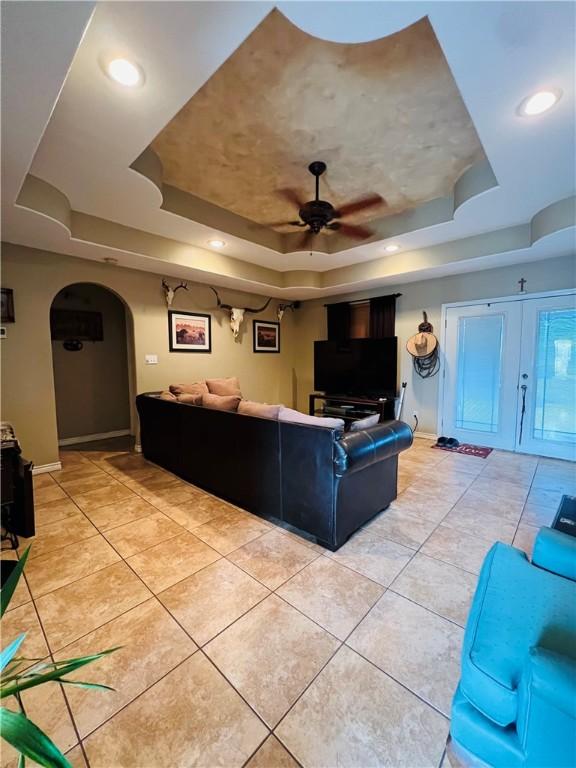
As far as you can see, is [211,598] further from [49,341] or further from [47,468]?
[49,341]

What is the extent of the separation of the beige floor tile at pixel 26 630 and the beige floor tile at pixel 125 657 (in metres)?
0.12

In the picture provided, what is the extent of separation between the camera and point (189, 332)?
494 centimetres

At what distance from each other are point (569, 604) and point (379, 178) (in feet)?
11.4

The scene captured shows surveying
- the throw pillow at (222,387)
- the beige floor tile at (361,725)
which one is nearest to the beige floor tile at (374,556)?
the beige floor tile at (361,725)

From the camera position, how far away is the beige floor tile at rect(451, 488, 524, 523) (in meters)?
2.72

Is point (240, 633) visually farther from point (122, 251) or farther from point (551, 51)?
point (122, 251)

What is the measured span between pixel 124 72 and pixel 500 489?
14.0ft

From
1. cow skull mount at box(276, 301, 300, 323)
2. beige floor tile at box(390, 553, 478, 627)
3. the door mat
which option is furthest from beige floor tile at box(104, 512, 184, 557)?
cow skull mount at box(276, 301, 300, 323)

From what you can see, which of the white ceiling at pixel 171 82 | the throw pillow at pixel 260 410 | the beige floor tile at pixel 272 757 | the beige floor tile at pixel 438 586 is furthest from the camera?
the throw pillow at pixel 260 410

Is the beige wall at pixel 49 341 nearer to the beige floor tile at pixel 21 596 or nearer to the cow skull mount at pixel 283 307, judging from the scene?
the cow skull mount at pixel 283 307

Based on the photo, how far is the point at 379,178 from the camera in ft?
10.4

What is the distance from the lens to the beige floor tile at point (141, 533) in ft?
7.44

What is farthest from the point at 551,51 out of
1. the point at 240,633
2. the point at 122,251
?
the point at 122,251

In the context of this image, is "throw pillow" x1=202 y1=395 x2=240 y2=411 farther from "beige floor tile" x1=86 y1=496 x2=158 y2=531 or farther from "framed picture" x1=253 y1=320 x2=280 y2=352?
"framed picture" x1=253 y1=320 x2=280 y2=352
